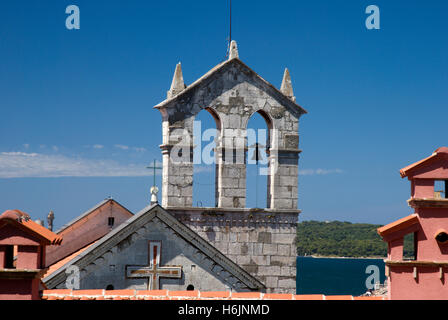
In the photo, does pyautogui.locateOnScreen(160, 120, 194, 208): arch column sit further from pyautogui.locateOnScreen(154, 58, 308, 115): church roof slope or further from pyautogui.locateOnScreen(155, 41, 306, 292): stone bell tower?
pyautogui.locateOnScreen(154, 58, 308, 115): church roof slope

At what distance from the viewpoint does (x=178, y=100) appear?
26.6 m

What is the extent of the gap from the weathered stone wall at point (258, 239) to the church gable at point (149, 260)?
99.5 inches

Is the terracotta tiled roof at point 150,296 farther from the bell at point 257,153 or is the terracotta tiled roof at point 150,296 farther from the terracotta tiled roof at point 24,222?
the bell at point 257,153

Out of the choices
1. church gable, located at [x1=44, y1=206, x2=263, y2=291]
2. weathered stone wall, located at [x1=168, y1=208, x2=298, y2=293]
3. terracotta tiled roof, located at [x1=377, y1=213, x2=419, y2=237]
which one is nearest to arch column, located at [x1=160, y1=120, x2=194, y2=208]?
weathered stone wall, located at [x1=168, y1=208, x2=298, y2=293]

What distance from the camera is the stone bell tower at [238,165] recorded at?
2667 centimetres

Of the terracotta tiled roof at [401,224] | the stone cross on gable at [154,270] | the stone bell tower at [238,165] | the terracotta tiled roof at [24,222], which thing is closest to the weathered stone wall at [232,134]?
the stone bell tower at [238,165]

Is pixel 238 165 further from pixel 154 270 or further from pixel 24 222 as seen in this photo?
pixel 24 222

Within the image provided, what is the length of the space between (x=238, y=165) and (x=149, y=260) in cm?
477
